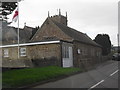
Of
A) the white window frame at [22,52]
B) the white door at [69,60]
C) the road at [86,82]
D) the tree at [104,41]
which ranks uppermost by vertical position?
the tree at [104,41]

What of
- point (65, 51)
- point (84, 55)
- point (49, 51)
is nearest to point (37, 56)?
point (49, 51)

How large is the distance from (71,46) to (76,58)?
6.92 feet

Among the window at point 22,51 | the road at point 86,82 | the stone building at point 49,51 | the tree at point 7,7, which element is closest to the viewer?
the road at point 86,82

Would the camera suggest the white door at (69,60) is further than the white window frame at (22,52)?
No

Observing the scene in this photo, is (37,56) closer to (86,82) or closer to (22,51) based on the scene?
(22,51)

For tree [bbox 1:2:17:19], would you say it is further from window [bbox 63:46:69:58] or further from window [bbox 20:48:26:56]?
window [bbox 20:48:26:56]

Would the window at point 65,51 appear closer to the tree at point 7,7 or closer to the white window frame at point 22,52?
the white window frame at point 22,52

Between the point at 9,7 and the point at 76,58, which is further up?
the point at 9,7

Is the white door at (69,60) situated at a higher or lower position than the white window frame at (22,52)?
lower

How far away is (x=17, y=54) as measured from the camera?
35344mm

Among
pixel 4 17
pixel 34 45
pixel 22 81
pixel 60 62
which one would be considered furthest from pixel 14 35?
pixel 22 81

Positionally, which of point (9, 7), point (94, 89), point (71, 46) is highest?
point (9, 7)

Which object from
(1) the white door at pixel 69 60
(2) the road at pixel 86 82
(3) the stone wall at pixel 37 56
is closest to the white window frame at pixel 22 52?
(3) the stone wall at pixel 37 56

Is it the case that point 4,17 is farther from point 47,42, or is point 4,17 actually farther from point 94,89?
point 47,42
